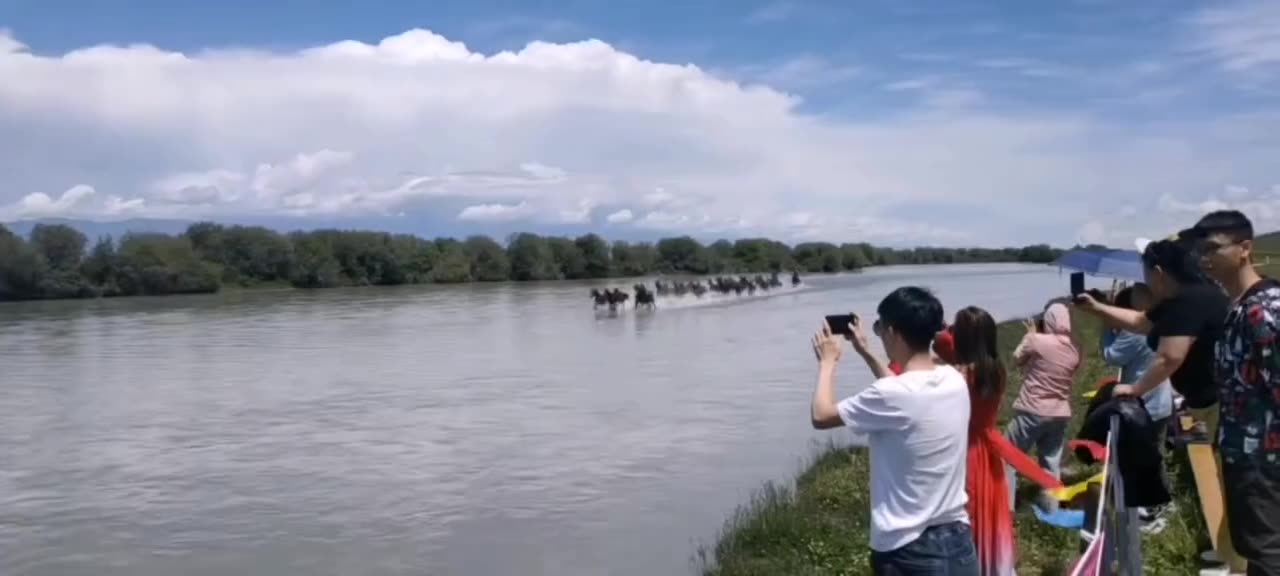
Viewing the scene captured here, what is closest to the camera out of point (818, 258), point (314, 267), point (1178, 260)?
point (1178, 260)

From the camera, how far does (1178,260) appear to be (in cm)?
563

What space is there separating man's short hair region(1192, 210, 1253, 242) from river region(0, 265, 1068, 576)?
6.05 metres

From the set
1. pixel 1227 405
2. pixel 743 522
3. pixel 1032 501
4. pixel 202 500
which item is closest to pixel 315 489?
pixel 202 500

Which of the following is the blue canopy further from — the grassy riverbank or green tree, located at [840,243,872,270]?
green tree, located at [840,243,872,270]

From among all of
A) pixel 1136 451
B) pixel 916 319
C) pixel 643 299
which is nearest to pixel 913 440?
pixel 916 319

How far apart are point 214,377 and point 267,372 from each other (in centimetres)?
128

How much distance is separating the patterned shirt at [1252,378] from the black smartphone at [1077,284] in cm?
147

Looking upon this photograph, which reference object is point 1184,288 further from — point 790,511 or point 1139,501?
point 790,511

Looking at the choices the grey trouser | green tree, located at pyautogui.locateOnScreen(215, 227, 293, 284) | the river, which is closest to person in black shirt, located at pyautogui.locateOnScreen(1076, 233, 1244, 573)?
the grey trouser

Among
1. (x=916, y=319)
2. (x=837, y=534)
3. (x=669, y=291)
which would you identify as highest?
(x=916, y=319)

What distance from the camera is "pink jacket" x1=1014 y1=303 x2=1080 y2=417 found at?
854 centimetres

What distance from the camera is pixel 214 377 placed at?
92.0ft

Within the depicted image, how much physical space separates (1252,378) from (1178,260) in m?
1.16

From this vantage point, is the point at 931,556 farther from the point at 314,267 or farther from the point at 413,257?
the point at 413,257
